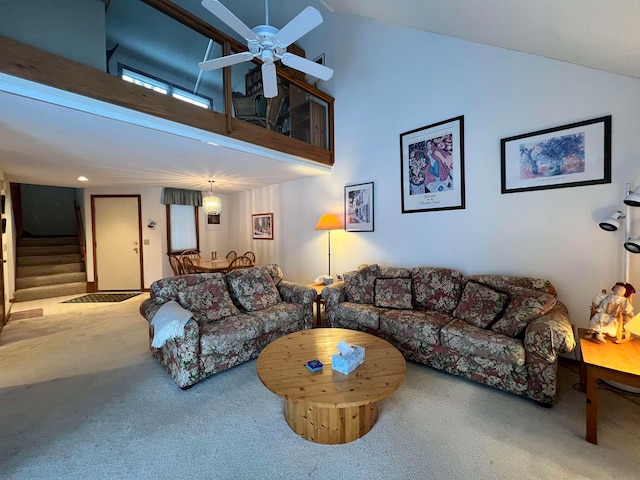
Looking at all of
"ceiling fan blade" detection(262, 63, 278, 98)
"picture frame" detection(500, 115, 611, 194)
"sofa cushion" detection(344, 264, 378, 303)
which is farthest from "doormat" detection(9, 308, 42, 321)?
"picture frame" detection(500, 115, 611, 194)

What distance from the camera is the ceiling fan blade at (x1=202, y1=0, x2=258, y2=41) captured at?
162 cm

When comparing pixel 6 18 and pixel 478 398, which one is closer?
pixel 6 18

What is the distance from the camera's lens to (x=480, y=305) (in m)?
2.46

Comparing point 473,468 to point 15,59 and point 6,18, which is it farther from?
point 6,18

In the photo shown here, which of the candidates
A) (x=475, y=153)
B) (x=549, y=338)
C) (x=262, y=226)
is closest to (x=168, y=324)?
(x=549, y=338)

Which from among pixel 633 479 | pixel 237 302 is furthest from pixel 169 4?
pixel 633 479

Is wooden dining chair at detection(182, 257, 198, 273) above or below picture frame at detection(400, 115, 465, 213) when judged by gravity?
below

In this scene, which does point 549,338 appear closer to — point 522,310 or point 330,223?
point 522,310

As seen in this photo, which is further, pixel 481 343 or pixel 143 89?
pixel 143 89

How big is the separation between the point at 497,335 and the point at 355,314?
131cm

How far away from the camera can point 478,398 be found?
2061 millimetres

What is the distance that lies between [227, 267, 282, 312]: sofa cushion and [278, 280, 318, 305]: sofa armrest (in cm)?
9

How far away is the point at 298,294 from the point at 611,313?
268 cm

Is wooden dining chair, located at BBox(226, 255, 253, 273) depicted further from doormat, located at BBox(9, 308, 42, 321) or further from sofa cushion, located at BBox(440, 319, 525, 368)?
sofa cushion, located at BBox(440, 319, 525, 368)
